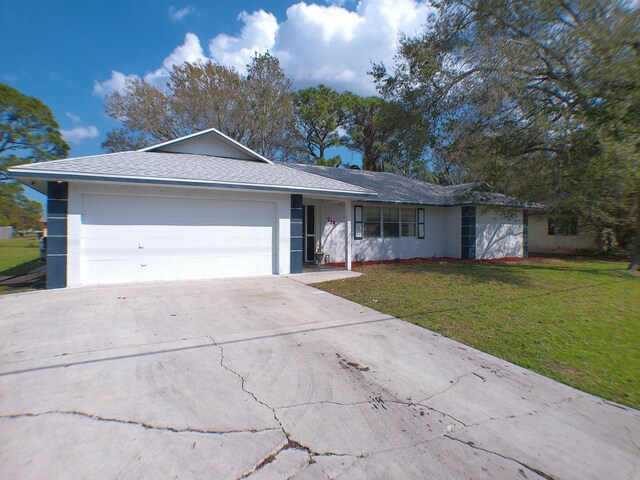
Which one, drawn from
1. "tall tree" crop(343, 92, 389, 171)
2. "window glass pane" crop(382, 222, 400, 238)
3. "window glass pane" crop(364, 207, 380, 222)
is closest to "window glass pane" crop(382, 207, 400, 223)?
"window glass pane" crop(382, 222, 400, 238)

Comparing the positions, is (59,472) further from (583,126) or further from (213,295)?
(583,126)

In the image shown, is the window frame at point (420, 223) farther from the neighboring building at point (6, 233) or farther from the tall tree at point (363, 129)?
the neighboring building at point (6, 233)

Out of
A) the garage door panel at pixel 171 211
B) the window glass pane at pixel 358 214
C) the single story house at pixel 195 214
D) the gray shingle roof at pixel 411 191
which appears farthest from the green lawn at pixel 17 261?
the window glass pane at pixel 358 214

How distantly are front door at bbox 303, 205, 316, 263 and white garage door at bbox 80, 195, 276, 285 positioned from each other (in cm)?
313

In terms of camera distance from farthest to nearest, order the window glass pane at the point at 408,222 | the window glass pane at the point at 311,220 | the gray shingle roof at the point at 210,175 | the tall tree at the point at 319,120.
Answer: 1. the tall tree at the point at 319,120
2. the window glass pane at the point at 408,222
3. the window glass pane at the point at 311,220
4. the gray shingle roof at the point at 210,175

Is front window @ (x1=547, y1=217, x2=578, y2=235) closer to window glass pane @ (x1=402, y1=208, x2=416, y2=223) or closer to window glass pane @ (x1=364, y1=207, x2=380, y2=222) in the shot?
window glass pane @ (x1=402, y1=208, x2=416, y2=223)

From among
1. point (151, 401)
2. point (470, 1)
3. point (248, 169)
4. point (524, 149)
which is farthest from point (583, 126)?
point (151, 401)

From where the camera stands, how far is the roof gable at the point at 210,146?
11.8m

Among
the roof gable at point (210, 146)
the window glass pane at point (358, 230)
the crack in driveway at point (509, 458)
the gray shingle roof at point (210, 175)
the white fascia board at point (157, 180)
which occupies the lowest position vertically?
the crack in driveway at point (509, 458)

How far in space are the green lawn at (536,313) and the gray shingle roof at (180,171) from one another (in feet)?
11.3

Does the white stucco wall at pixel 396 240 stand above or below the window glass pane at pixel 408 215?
below

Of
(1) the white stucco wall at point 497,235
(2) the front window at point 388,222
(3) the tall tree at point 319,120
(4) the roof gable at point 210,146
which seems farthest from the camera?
(3) the tall tree at point 319,120

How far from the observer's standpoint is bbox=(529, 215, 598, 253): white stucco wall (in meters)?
19.4

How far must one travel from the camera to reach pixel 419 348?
4.53 meters
